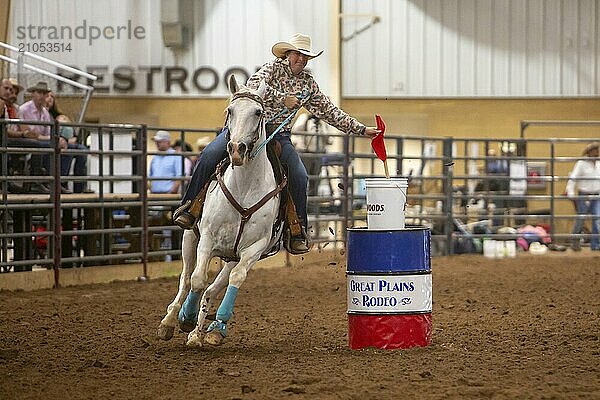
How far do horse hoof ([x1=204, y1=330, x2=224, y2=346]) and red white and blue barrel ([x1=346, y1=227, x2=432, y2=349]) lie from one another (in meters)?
0.75

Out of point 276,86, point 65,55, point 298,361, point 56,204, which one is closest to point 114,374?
point 298,361

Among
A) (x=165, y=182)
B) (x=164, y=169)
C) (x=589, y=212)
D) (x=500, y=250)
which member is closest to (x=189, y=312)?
(x=164, y=169)

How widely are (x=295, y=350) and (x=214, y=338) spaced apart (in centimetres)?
45

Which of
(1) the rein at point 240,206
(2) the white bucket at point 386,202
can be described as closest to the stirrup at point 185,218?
(1) the rein at point 240,206

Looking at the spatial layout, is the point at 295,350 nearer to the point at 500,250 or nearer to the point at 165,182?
the point at 165,182

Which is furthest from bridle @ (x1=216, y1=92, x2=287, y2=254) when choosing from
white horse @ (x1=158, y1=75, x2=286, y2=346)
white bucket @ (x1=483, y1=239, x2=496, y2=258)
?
white bucket @ (x1=483, y1=239, x2=496, y2=258)

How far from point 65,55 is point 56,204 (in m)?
11.4

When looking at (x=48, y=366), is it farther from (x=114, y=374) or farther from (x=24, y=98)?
(x=24, y=98)

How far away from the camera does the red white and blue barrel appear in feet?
20.0

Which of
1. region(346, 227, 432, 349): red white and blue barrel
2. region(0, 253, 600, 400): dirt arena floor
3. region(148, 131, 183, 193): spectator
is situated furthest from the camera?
region(148, 131, 183, 193): spectator

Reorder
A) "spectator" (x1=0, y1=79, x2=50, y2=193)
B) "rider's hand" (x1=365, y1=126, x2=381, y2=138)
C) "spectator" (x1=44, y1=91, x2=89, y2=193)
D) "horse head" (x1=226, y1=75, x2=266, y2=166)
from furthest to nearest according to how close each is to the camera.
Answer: "spectator" (x1=44, y1=91, x2=89, y2=193)
"spectator" (x1=0, y1=79, x2=50, y2=193)
"rider's hand" (x1=365, y1=126, x2=381, y2=138)
"horse head" (x1=226, y1=75, x2=266, y2=166)

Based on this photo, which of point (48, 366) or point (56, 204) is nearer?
point (48, 366)

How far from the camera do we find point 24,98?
41.7ft

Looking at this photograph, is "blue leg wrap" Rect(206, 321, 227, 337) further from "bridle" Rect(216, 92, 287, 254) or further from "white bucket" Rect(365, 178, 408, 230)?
"white bucket" Rect(365, 178, 408, 230)
